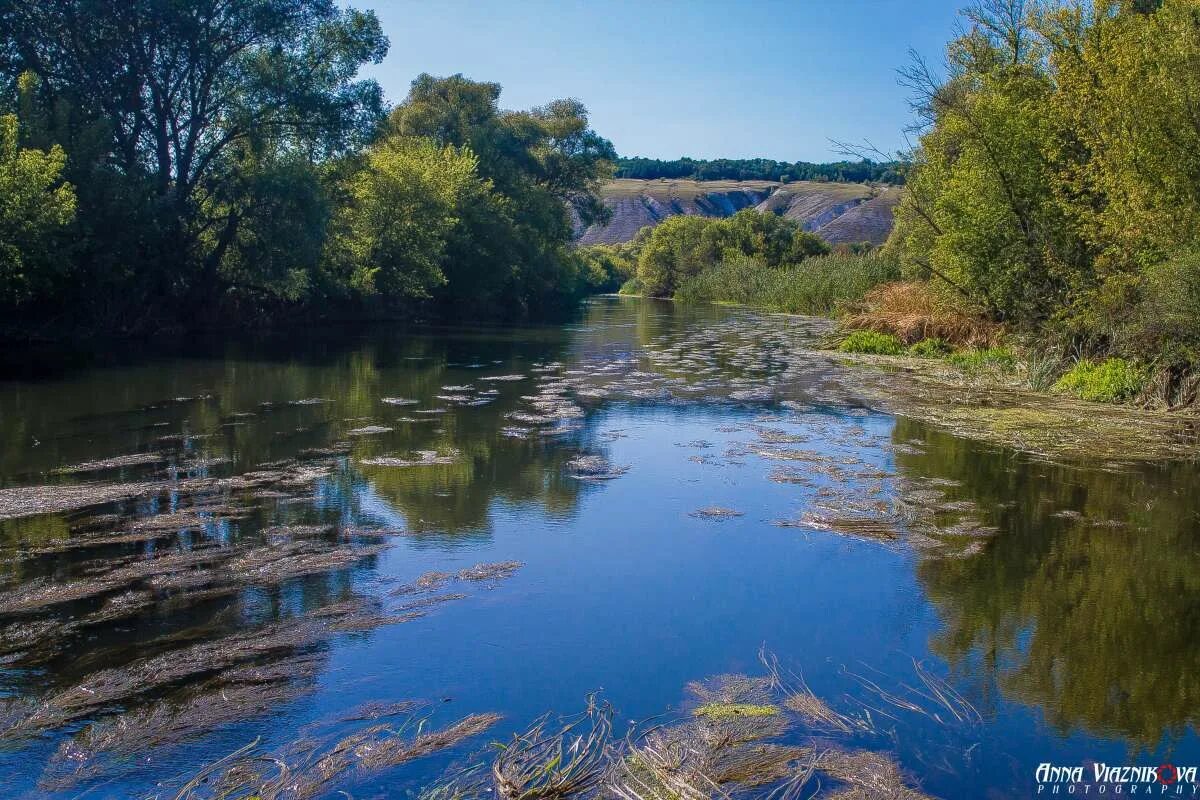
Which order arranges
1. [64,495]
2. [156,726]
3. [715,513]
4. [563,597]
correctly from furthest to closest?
1. [715,513]
2. [64,495]
3. [563,597]
4. [156,726]

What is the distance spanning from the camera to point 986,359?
2280 cm

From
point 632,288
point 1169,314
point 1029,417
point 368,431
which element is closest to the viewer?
point 368,431

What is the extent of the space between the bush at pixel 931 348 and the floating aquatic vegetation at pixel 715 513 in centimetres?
1793

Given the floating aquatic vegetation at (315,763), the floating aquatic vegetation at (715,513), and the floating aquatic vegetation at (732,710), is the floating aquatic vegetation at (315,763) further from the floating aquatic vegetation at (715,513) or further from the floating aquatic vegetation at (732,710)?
the floating aquatic vegetation at (715,513)

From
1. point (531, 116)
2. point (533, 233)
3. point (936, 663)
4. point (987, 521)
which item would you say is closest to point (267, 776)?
point (936, 663)

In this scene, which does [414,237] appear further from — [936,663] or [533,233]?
[936,663]

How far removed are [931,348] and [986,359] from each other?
4.19 metres

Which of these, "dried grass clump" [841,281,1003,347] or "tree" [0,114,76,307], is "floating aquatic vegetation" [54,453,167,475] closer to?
"tree" [0,114,76,307]

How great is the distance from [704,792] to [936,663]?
8.17ft

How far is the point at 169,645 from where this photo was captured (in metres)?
6.22

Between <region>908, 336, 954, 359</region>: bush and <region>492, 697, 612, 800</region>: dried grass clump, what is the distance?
22988 millimetres

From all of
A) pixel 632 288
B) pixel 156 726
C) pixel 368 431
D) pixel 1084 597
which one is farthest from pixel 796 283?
pixel 632 288

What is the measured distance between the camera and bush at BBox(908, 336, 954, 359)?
87.1 feet

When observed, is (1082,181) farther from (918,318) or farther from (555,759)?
(555,759)
